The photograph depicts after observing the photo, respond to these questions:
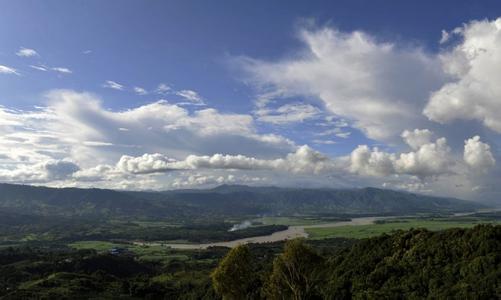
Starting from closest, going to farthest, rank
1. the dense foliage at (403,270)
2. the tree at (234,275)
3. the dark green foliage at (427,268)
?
1. the dense foliage at (403,270)
2. the dark green foliage at (427,268)
3. the tree at (234,275)

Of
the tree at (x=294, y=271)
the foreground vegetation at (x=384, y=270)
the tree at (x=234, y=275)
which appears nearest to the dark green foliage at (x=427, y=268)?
the foreground vegetation at (x=384, y=270)

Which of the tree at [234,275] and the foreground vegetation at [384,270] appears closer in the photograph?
the foreground vegetation at [384,270]

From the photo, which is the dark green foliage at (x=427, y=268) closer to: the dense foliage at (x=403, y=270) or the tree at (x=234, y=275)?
the dense foliage at (x=403, y=270)

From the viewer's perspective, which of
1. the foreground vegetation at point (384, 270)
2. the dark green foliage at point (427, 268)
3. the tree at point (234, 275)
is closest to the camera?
the foreground vegetation at point (384, 270)

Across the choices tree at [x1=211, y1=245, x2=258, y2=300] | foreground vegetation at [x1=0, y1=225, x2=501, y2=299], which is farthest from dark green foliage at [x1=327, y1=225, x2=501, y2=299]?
tree at [x1=211, y1=245, x2=258, y2=300]

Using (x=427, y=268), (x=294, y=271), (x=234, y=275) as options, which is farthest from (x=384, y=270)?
(x=234, y=275)

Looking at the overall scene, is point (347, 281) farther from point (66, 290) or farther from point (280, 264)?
point (66, 290)

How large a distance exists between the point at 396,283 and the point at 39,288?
125 meters

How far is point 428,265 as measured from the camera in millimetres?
77688

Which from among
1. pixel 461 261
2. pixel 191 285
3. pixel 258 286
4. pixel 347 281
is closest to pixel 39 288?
pixel 191 285

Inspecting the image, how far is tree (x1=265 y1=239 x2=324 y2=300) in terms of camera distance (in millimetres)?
62844

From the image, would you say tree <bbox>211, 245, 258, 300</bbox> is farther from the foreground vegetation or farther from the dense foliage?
the dense foliage

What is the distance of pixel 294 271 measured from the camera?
208ft

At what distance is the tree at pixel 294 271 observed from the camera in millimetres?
62844
